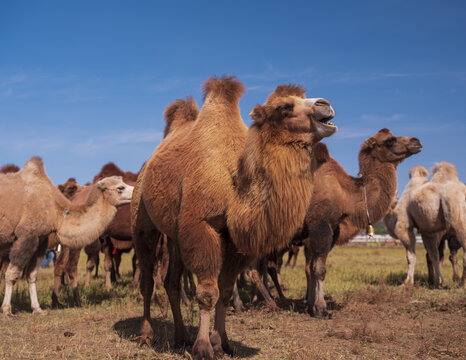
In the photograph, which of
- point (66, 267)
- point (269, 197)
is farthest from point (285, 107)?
point (66, 267)

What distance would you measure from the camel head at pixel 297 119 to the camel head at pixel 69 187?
998 centimetres

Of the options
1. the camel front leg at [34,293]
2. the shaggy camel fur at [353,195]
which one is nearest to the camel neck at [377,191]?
the shaggy camel fur at [353,195]

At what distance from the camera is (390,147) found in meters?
8.00

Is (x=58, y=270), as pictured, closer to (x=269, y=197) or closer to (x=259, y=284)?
(x=259, y=284)

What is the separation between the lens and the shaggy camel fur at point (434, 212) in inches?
422

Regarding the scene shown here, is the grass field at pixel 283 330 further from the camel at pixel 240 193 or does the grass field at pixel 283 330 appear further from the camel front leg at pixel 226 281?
the camel at pixel 240 193

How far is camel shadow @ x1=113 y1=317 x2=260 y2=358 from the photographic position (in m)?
4.95

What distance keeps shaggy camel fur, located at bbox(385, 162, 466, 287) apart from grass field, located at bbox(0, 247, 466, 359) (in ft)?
5.67

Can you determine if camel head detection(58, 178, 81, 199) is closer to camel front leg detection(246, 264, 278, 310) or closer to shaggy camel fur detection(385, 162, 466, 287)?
camel front leg detection(246, 264, 278, 310)

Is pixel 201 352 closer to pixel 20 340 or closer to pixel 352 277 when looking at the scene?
pixel 20 340

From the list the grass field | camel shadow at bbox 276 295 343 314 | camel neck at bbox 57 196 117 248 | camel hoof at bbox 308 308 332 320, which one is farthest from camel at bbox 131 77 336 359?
camel neck at bbox 57 196 117 248

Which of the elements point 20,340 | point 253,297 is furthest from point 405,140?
point 20,340

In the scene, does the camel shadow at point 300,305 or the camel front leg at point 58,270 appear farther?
the camel front leg at point 58,270

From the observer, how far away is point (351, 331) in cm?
594
